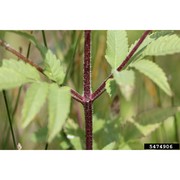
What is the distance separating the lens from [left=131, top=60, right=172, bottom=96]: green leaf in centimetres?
88

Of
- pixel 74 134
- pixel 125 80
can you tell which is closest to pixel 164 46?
pixel 125 80

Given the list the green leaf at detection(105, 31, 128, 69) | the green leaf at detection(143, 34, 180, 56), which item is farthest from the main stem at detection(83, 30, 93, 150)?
the green leaf at detection(143, 34, 180, 56)

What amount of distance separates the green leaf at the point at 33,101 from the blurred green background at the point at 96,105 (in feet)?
1.46

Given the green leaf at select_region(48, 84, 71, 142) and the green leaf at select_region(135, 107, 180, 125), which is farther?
the green leaf at select_region(135, 107, 180, 125)

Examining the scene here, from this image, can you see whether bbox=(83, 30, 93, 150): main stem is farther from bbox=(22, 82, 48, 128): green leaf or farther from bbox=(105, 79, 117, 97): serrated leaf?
bbox=(22, 82, 48, 128): green leaf

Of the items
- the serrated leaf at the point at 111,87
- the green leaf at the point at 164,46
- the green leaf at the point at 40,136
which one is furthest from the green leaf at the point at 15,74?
the green leaf at the point at 40,136

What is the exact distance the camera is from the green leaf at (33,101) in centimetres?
85

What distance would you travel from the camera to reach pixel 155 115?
52.7 inches

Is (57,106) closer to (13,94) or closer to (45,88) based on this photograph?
(45,88)

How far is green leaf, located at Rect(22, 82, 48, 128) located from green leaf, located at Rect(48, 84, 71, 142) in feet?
0.06

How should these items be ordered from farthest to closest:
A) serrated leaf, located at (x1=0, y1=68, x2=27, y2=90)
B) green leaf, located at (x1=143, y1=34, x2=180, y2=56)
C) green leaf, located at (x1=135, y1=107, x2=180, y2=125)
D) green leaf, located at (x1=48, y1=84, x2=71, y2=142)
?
green leaf, located at (x1=135, y1=107, x2=180, y2=125) < green leaf, located at (x1=143, y1=34, x2=180, y2=56) < serrated leaf, located at (x1=0, y1=68, x2=27, y2=90) < green leaf, located at (x1=48, y1=84, x2=71, y2=142)

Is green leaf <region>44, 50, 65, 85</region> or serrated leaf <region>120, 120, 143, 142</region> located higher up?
green leaf <region>44, 50, 65, 85</region>

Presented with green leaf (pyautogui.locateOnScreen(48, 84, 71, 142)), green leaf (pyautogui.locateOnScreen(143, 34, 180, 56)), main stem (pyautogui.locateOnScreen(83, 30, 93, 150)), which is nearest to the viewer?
green leaf (pyautogui.locateOnScreen(48, 84, 71, 142))

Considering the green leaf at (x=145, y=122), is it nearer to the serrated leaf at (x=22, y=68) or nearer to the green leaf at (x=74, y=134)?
the green leaf at (x=74, y=134)
